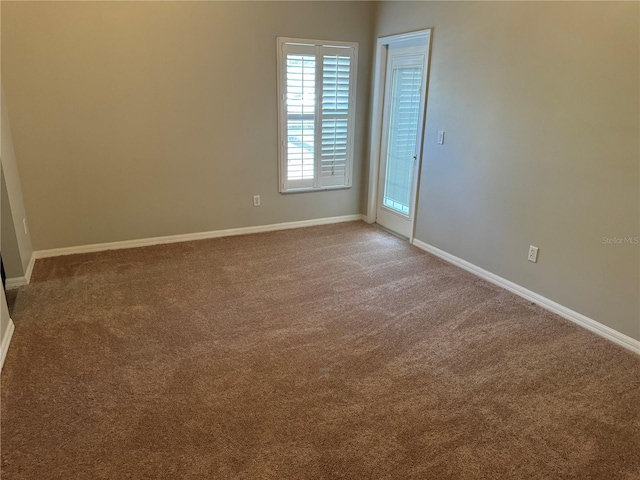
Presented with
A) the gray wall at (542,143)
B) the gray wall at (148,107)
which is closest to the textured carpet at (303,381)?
the gray wall at (542,143)

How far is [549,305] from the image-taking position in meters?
3.28

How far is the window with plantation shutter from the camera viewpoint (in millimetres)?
4527

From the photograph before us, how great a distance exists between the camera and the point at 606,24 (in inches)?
104

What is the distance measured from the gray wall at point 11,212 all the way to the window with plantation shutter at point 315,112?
249 cm

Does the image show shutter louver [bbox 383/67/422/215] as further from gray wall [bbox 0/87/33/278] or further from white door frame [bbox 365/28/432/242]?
gray wall [bbox 0/87/33/278]

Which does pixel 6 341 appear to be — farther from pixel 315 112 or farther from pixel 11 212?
pixel 315 112

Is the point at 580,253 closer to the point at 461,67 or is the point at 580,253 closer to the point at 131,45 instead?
the point at 461,67

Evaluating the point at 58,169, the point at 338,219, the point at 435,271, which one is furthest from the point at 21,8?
the point at 435,271

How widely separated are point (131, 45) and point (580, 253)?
4153 millimetres

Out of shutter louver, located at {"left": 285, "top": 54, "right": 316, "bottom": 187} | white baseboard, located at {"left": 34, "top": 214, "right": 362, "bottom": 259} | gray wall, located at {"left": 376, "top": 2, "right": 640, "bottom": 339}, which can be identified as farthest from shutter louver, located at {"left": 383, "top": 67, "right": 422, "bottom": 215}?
shutter louver, located at {"left": 285, "top": 54, "right": 316, "bottom": 187}

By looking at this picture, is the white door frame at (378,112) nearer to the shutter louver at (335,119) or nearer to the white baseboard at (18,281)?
the shutter louver at (335,119)

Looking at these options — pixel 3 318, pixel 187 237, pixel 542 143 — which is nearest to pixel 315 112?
pixel 187 237

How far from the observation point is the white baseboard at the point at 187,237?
4160 millimetres

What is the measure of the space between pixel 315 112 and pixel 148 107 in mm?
1753
